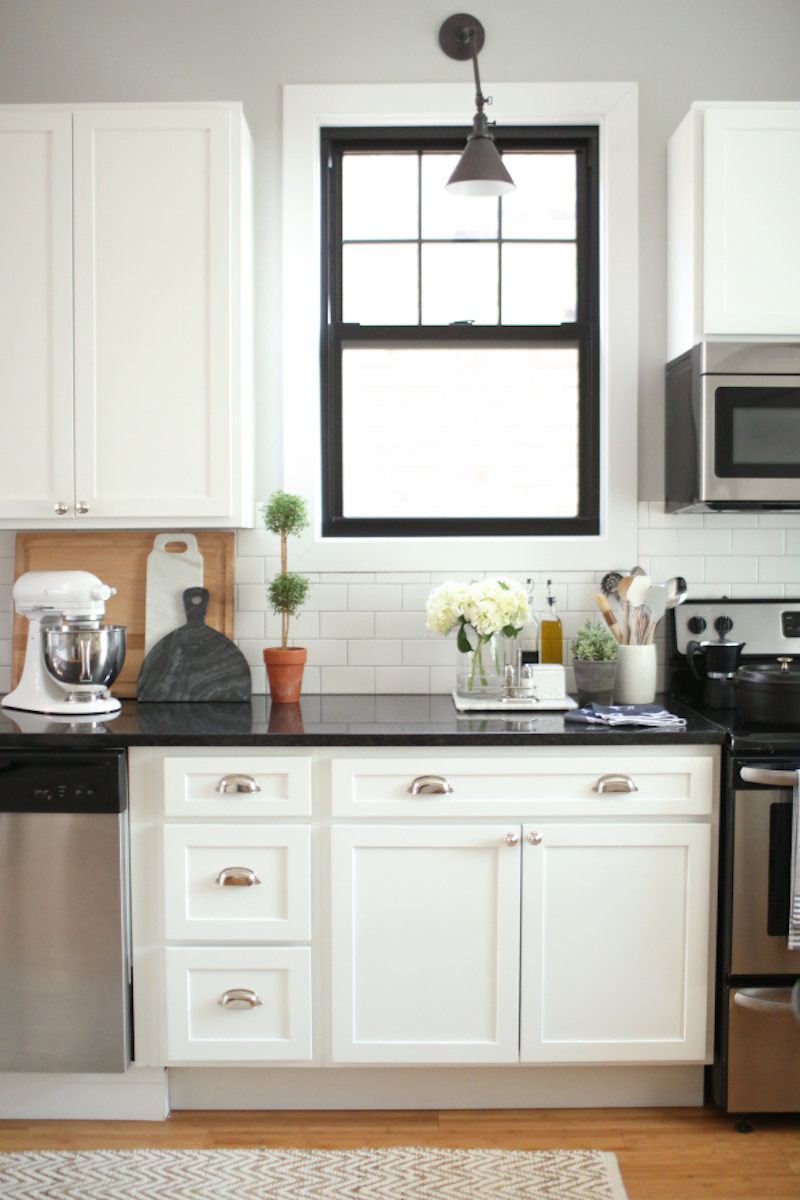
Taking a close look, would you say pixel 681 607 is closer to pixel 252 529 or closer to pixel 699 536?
pixel 699 536

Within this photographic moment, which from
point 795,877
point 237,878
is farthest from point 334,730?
point 795,877

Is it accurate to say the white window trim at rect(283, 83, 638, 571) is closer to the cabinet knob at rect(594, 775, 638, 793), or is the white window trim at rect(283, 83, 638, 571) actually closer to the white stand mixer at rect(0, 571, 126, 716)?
the white stand mixer at rect(0, 571, 126, 716)

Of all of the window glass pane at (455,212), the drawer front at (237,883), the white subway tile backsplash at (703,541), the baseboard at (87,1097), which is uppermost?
the window glass pane at (455,212)

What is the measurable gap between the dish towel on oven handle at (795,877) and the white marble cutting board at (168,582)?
172 cm

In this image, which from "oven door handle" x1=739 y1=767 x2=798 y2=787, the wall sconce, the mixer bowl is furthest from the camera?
the mixer bowl

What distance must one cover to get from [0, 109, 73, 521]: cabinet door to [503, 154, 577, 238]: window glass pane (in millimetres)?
1306

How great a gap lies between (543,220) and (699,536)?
1097 mm

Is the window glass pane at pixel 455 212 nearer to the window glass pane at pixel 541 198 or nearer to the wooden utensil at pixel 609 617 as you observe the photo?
the window glass pane at pixel 541 198

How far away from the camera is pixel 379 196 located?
115 inches

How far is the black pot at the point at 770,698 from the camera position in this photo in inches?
90.3

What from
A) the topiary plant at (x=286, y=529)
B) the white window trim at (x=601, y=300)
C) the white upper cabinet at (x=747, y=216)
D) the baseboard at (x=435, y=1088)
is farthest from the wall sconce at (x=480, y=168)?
the baseboard at (x=435, y=1088)

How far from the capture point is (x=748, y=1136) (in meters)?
2.24

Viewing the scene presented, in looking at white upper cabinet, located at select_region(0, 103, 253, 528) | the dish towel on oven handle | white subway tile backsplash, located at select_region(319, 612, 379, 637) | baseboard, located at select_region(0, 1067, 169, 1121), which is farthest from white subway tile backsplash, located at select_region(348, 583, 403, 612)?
baseboard, located at select_region(0, 1067, 169, 1121)

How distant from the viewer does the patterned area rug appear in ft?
6.69
